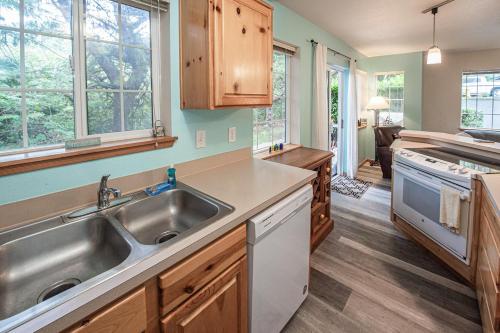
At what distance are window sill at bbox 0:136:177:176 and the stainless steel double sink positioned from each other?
9.3 inches

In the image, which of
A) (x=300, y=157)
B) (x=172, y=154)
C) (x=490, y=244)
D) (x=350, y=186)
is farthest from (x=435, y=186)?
(x=350, y=186)

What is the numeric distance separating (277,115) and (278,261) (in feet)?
6.28

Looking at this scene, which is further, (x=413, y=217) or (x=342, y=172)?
(x=342, y=172)

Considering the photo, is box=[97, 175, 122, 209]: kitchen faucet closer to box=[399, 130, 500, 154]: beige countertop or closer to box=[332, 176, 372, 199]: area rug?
box=[399, 130, 500, 154]: beige countertop

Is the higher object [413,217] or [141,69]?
[141,69]

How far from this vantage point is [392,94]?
5.77 metres

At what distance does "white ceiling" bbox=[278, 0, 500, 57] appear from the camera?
2.70 m

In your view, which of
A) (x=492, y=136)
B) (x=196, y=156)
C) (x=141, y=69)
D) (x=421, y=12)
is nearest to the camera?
(x=141, y=69)

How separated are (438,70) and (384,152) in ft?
7.26

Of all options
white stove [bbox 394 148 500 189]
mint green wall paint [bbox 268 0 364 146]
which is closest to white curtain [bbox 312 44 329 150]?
mint green wall paint [bbox 268 0 364 146]

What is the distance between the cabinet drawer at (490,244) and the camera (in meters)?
1.29

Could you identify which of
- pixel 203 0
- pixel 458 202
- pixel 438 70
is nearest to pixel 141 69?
pixel 203 0

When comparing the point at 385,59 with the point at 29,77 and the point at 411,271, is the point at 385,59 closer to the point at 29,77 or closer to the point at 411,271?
the point at 411,271

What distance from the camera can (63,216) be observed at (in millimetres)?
1159
